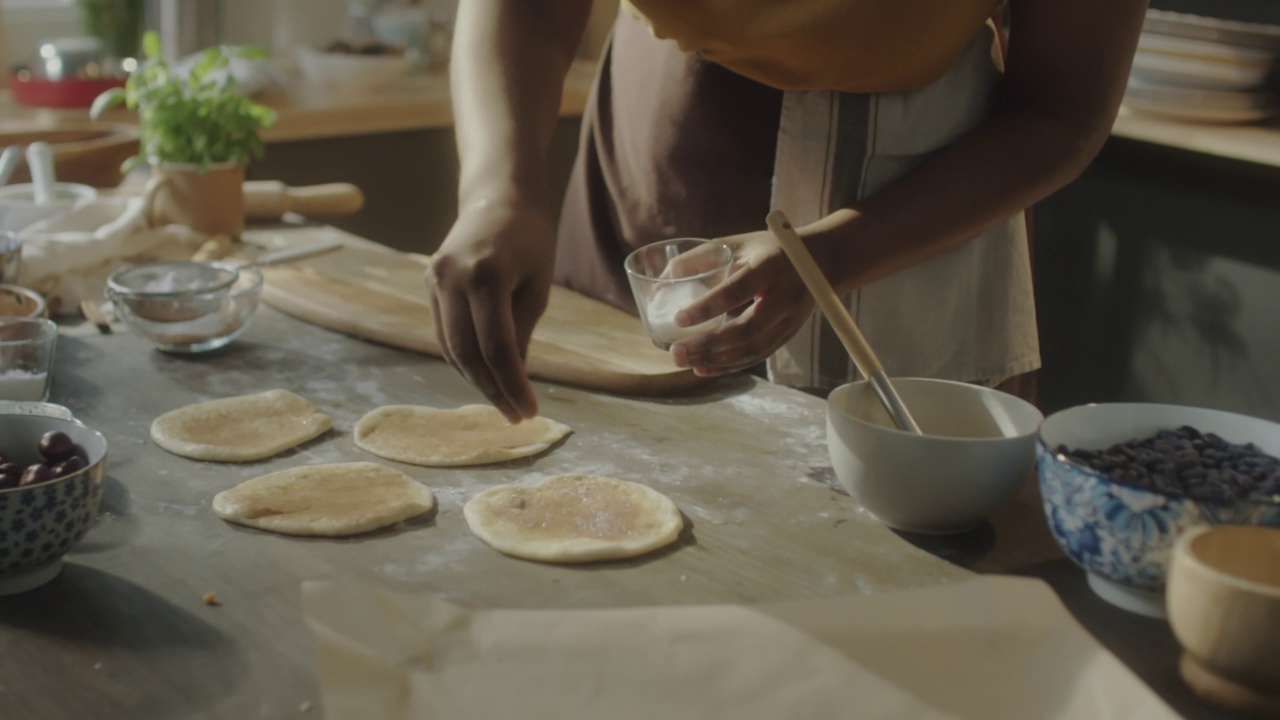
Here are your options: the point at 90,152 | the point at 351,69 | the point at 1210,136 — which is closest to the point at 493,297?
the point at 90,152

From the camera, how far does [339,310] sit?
1.83 m

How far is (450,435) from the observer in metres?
1.44

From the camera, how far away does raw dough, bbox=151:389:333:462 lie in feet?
4.47

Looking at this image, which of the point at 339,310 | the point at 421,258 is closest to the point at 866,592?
the point at 339,310

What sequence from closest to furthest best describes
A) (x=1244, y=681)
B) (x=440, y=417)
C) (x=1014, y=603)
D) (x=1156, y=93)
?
(x=1244, y=681) < (x=1014, y=603) < (x=440, y=417) < (x=1156, y=93)

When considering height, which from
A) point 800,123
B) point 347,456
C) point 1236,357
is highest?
point 800,123

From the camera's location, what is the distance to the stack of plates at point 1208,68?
8.99ft

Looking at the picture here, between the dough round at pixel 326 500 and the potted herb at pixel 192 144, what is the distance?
108 centimetres

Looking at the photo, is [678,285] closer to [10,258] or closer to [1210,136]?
[10,258]

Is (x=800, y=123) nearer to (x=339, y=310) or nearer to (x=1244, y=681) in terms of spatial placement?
(x=339, y=310)

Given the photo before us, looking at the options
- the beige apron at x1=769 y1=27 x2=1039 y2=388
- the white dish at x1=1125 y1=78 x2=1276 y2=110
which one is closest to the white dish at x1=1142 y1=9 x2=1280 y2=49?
the white dish at x1=1125 y1=78 x2=1276 y2=110

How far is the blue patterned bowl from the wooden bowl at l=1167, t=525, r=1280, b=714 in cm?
4

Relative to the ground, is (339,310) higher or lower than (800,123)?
lower

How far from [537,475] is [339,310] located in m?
0.63
